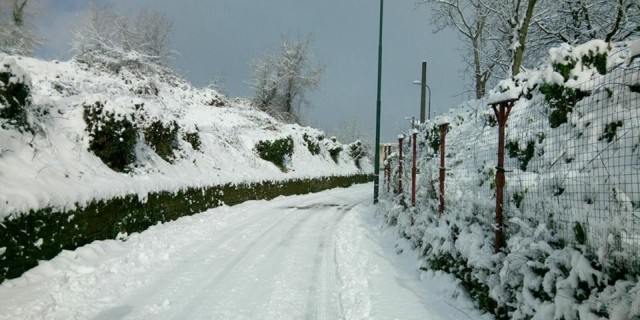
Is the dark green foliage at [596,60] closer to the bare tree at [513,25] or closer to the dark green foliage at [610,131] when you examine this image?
the dark green foliage at [610,131]

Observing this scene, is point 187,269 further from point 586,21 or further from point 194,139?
point 586,21

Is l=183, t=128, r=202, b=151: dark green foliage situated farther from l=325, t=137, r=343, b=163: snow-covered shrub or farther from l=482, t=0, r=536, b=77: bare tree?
l=325, t=137, r=343, b=163: snow-covered shrub

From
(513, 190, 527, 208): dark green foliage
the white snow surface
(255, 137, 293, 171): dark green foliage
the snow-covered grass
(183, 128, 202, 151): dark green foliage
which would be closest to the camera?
the snow-covered grass

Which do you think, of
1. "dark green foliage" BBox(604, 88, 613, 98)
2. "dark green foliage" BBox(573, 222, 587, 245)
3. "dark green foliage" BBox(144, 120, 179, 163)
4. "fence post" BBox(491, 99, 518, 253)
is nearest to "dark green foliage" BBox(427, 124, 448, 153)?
"fence post" BBox(491, 99, 518, 253)

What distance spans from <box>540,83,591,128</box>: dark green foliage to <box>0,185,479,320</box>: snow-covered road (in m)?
2.76

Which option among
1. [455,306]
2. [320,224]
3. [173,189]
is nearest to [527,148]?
[455,306]

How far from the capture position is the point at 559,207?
12.1 feet

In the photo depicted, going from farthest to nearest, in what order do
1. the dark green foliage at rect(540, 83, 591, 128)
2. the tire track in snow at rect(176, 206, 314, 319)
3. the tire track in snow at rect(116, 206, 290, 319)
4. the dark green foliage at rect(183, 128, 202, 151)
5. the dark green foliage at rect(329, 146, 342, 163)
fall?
the dark green foliage at rect(329, 146, 342, 163)
the dark green foliage at rect(183, 128, 202, 151)
the dark green foliage at rect(540, 83, 591, 128)
the tire track in snow at rect(116, 206, 290, 319)
the tire track in snow at rect(176, 206, 314, 319)

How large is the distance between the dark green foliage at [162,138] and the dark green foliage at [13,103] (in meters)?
4.83

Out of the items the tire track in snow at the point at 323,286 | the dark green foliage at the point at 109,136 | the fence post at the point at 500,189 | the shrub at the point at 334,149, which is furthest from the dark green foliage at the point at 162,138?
the shrub at the point at 334,149

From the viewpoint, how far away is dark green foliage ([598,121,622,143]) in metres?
4.02

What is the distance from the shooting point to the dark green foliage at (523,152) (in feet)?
18.8

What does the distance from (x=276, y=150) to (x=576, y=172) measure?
1977cm

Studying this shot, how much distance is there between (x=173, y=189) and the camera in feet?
34.4
